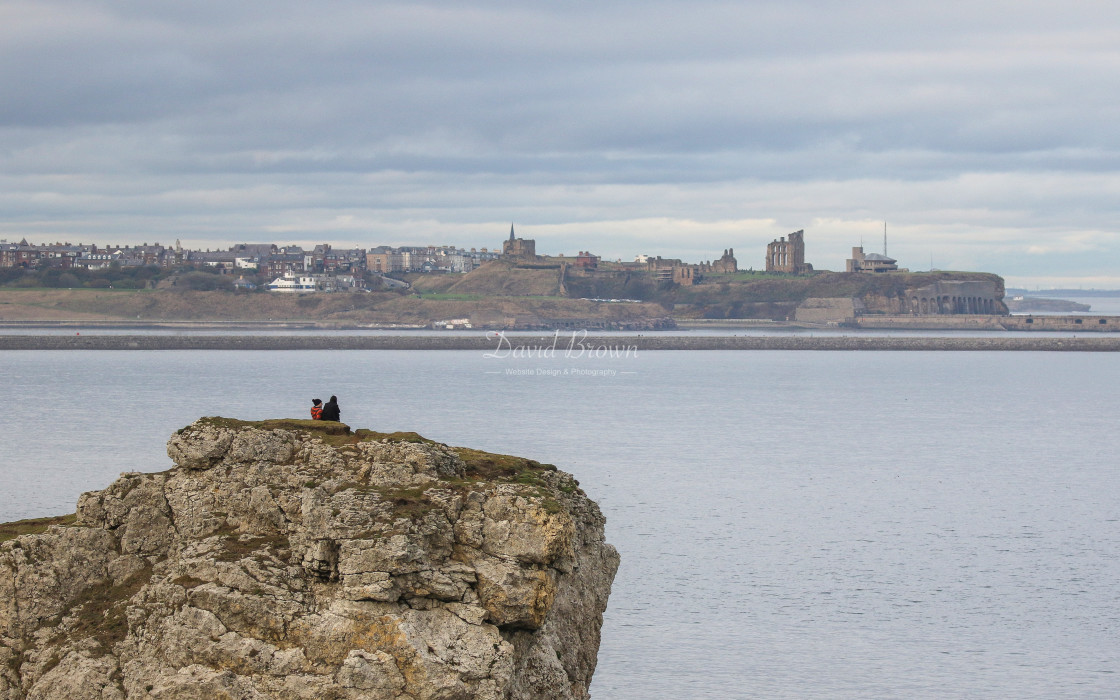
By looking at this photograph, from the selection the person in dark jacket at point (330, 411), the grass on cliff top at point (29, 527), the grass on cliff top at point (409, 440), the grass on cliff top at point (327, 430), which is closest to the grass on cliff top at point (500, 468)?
the grass on cliff top at point (409, 440)

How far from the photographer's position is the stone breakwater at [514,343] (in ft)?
408

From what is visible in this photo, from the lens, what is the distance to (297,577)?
9.09m

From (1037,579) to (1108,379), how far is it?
84.2 meters

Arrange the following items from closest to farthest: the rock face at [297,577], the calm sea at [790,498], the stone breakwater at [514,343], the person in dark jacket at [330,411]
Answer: the rock face at [297,577], the person in dark jacket at [330,411], the calm sea at [790,498], the stone breakwater at [514,343]

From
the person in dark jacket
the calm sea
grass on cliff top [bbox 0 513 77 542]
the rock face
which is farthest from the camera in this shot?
the calm sea

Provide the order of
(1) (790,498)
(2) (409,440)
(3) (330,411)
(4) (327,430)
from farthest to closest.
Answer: (1) (790,498) → (3) (330,411) → (4) (327,430) → (2) (409,440)

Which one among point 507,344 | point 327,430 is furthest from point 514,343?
point 327,430

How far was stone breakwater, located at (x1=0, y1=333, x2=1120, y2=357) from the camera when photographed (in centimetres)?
12444

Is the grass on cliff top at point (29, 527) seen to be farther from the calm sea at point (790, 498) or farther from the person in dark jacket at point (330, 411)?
the calm sea at point (790, 498)

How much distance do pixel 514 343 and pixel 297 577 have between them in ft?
459

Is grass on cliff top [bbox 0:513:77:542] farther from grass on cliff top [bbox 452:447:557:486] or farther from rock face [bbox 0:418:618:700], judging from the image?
grass on cliff top [bbox 452:447:557:486]

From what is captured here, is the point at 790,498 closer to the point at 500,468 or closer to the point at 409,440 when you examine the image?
the point at 500,468

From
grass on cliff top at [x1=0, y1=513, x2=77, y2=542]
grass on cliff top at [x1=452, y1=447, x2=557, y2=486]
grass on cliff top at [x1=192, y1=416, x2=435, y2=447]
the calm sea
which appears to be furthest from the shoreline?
grass on cliff top at [x1=452, y1=447, x2=557, y2=486]

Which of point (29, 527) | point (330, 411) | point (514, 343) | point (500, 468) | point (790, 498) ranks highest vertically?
point (330, 411)
